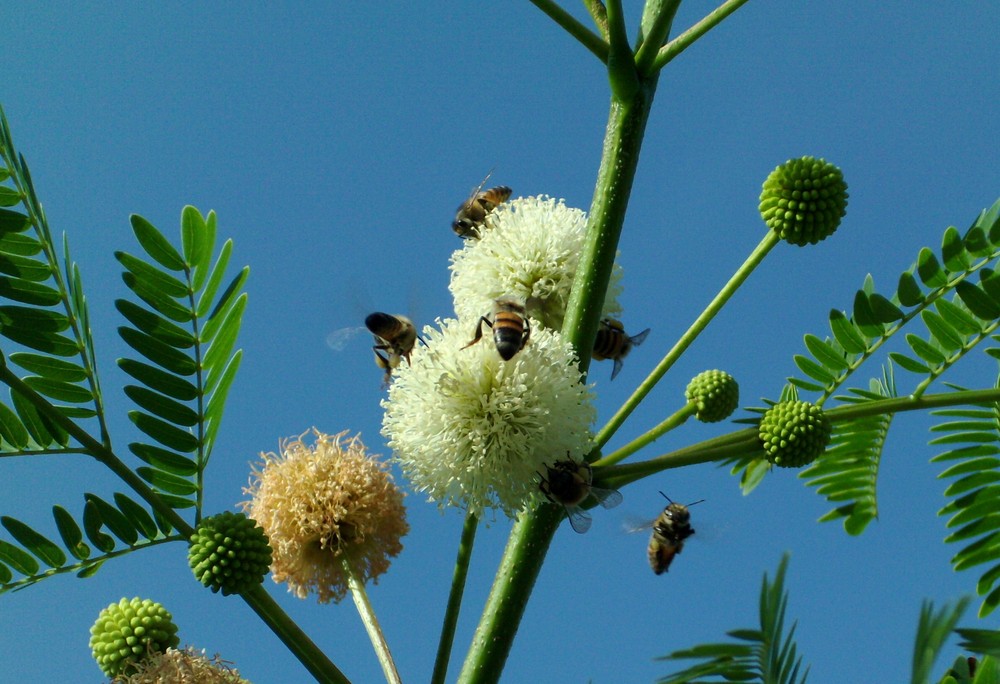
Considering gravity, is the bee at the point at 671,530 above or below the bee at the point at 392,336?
below

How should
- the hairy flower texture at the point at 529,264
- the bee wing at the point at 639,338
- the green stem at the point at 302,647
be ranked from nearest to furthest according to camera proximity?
1. the green stem at the point at 302,647
2. the hairy flower texture at the point at 529,264
3. the bee wing at the point at 639,338

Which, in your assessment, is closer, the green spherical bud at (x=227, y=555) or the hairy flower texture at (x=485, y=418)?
the green spherical bud at (x=227, y=555)

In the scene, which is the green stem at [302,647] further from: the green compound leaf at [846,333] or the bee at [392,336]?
the green compound leaf at [846,333]

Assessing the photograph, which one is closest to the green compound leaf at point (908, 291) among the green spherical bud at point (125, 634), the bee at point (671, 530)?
the bee at point (671, 530)

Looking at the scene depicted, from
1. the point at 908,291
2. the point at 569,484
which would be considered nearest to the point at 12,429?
the point at 569,484

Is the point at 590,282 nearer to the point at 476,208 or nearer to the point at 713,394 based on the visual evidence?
the point at 713,394

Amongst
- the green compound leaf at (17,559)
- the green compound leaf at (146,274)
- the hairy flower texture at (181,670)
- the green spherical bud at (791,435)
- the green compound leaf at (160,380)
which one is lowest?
the green spherical bud at (791,435)
